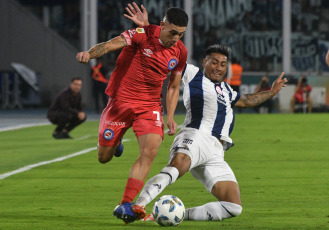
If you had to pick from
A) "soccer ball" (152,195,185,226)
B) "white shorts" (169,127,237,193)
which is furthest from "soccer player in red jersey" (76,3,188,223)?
"soccer ball" (152,195,185,226)

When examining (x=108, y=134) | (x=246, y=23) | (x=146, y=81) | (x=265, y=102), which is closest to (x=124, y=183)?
(x=108, y=134)

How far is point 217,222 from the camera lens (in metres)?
7.96

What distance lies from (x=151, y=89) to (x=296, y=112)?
23641mm

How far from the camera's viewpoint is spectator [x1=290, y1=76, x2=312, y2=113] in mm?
32094

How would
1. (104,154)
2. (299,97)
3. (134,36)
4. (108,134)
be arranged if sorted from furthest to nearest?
(299,97) → (104,154) → (108,134) → (134,36)

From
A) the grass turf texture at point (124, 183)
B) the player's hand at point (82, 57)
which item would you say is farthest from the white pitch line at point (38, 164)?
the player's hand at point (82, 57)

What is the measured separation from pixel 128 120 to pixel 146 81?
0.44 meters

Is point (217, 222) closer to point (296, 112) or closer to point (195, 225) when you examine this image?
point (195, 225)

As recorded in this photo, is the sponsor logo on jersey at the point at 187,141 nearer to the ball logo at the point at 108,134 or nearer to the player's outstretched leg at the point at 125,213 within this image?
the player's outstretched leg at the point at 125,213

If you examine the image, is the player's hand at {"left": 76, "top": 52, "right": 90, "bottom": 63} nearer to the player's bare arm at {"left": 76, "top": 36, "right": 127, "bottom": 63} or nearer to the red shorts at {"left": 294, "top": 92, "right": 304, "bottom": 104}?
the player's bare arm at {"left": 76, "top": 36, "right": 127, "bottom": 63}

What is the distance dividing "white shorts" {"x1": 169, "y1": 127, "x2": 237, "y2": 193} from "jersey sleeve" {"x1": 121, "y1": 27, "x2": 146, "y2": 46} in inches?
39.5

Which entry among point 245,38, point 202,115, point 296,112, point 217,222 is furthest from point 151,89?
point 245,38

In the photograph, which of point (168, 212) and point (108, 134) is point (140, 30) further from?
point (168, 212)

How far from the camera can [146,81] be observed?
8859 mm
